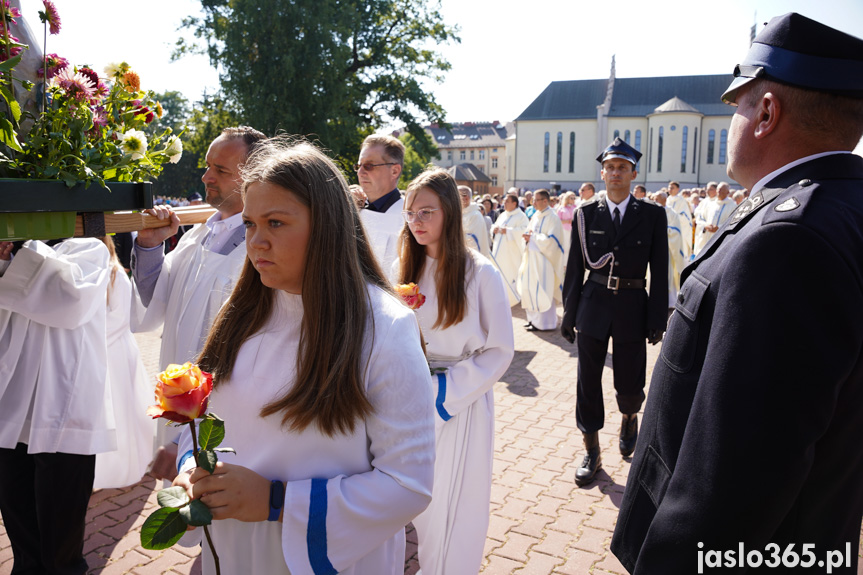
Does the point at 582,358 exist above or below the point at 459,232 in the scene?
below

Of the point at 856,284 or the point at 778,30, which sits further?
the point at 778,30

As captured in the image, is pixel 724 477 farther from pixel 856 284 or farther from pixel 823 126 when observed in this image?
pixel 823 126

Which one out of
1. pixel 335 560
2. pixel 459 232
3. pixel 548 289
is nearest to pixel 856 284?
pixel 335 560

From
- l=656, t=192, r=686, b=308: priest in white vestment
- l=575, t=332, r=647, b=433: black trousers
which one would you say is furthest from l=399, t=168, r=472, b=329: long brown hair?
l=656, t=192, r=686, b=308: priest in white vestment

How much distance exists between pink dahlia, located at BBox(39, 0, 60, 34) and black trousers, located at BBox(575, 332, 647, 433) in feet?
12.6

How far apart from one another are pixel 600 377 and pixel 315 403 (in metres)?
3.49

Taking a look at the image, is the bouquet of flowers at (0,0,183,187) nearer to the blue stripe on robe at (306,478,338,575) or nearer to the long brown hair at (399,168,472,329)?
the blue stripe on robe at (306,478,338,575)

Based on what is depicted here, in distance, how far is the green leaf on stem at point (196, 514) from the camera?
137cm

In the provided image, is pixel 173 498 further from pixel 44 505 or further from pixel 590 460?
pixel 590 460

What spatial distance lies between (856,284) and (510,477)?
12.3 feet

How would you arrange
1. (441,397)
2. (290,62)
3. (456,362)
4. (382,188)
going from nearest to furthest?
(441,397) → (456,362) → (382,188) → (290,62)

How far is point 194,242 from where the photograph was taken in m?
3.26

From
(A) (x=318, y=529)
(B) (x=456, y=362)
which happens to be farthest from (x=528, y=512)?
(A) (x=318, y=529)

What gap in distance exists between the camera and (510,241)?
12672 millimetres
